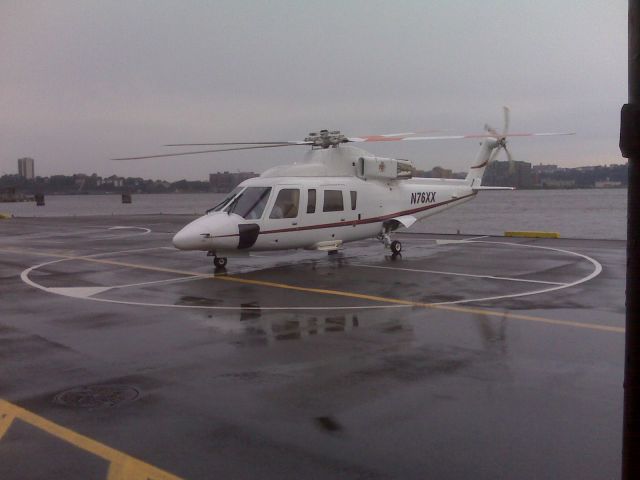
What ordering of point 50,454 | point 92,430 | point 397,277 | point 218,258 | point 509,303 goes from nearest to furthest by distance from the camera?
point 50,454
point 92,430
point 509,303
point 397,277
point 218,258

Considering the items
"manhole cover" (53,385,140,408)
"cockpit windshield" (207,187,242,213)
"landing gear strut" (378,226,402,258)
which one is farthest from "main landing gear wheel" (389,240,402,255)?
"manhole cover" (53,385,140,408)

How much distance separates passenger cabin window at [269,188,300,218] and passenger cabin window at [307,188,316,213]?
348 millimetres

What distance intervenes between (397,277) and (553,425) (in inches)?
354

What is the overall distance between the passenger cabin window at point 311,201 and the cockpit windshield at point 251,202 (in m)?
1.17

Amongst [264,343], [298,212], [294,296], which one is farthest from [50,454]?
[298,212]

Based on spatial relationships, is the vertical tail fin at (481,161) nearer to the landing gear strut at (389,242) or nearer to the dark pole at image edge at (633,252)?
the landing gear strut at (389,242)

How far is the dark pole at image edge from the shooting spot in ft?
7.57

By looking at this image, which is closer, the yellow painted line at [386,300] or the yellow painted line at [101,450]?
the yellow painted line at [101,450]

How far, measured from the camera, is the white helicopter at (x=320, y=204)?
14688 mm

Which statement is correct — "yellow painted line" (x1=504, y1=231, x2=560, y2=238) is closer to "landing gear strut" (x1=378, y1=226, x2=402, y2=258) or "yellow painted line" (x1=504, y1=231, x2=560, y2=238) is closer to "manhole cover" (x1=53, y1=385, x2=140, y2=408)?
"landing gear strut" (x1=378, y1=226, x2=402, y2=258)

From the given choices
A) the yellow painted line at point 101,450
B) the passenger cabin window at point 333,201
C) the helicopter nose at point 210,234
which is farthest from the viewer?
the passenger cabin window at point 333,201

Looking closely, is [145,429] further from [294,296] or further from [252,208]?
[252,208]

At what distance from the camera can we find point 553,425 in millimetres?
5383

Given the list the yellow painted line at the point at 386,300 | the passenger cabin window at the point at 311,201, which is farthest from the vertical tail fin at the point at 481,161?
the yellow painted line at the point at 386,300
